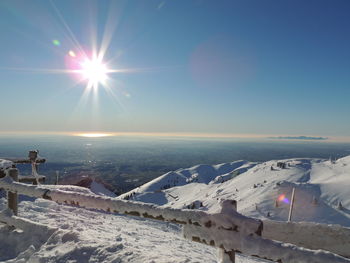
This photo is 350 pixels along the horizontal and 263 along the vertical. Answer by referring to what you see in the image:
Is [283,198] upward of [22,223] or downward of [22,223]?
downward

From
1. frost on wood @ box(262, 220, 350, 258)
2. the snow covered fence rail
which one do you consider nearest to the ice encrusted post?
the snow covered fence rail

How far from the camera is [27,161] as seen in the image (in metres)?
13.9

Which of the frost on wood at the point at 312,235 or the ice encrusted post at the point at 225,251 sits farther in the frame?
the ice encrusted post at the point at 225,251

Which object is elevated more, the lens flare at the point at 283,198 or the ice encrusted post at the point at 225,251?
the ice encrusted post at the point at 225,251

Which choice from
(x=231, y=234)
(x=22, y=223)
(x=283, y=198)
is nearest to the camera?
(x=231, y=234)

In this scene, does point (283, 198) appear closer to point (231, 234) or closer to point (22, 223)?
point (22, 223)

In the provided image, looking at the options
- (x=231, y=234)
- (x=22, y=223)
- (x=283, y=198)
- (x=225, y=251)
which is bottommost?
(x=283, y=198)

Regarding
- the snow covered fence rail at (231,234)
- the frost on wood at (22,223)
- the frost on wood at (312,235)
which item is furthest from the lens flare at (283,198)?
the frost on wood at (312,235)

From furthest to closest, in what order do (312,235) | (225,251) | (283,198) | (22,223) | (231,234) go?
(283,198)
(22,223)
(225,251)
(231,234)
(312,235)

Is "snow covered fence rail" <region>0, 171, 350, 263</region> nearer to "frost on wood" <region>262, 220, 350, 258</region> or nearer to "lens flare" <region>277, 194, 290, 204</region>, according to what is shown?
"frost on wood" <region>262, 220, 350, 258</region>

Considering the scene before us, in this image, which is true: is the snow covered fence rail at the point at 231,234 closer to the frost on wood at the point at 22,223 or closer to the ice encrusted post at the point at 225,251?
the ice encrusted post at the point at 225,251

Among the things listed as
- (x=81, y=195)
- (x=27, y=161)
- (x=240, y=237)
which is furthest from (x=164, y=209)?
(x=27, y=161)

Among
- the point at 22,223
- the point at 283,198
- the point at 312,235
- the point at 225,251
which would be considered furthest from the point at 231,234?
the point at 283,198

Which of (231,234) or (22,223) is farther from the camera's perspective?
(22,223)
